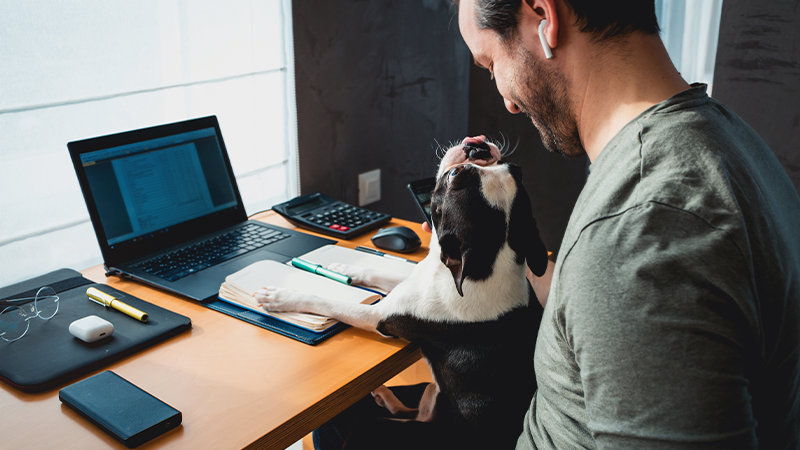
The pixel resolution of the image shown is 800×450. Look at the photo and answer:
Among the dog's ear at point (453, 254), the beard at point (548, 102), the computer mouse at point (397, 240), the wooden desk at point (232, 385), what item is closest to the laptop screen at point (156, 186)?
the wooden desk at point (232, 385)

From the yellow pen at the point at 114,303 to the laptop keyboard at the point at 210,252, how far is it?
14 centimetres

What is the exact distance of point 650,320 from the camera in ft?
2.03

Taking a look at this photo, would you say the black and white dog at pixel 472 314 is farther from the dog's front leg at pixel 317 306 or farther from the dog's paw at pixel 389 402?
the dog's paw at pixel 389 402

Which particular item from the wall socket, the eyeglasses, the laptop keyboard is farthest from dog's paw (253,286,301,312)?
the wall socket

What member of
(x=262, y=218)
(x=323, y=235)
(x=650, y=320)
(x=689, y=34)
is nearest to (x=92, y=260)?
(x=262, y=218)

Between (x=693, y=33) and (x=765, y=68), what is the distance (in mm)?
298

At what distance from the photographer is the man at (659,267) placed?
613 mm

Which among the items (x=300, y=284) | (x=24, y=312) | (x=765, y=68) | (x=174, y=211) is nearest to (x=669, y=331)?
(x=300, y=284)

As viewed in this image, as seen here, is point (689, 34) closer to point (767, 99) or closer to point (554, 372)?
point (767, 99)

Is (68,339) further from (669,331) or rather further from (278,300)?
(669,331)

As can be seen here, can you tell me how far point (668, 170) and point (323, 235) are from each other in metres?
1.05

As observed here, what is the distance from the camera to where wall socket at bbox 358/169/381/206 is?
6.90 ft

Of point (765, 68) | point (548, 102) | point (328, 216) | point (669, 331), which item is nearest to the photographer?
point (669, 331)

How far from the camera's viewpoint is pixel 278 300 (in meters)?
1.16
